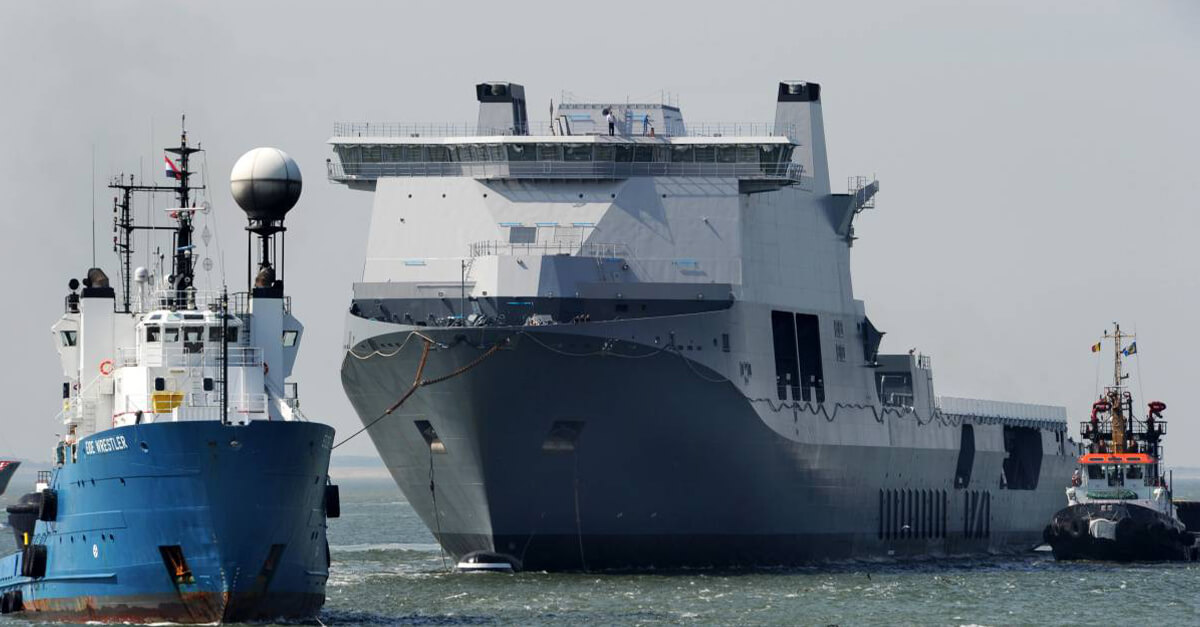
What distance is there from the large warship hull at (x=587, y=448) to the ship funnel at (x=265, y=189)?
25.4 ft

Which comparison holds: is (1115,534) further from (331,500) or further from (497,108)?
(331,500)

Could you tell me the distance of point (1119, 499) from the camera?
235ft

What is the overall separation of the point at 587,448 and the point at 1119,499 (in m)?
23.2

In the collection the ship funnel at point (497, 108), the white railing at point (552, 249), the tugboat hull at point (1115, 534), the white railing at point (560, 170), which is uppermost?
the ship funnel at point (497, 108)

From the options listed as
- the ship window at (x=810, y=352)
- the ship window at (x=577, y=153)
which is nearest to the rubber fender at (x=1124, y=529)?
the ship window at (x=810, y=352)

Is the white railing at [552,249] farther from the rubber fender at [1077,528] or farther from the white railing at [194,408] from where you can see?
the rubber fender at [1077,528]

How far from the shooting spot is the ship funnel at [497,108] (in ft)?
211

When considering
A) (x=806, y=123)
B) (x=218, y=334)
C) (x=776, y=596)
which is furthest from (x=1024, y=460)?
(x=218, y=334)

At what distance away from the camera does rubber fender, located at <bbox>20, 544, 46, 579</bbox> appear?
1774 inches

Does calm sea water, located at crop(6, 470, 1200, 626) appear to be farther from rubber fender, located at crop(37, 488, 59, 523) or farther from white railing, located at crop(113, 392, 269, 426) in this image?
rubber fender, located at crop(37, 488, 59, 523)

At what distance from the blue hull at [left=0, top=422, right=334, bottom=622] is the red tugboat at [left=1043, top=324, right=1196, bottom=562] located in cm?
3329

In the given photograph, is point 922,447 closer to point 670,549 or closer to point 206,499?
point 670,549

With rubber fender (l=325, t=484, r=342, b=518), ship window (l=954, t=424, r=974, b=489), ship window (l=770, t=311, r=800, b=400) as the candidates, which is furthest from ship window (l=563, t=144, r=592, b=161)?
ship window (l=954, t=424, r=974, b=489)

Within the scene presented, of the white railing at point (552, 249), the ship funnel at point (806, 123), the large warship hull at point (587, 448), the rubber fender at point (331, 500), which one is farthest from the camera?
the ship funnel at point (806, 123)
